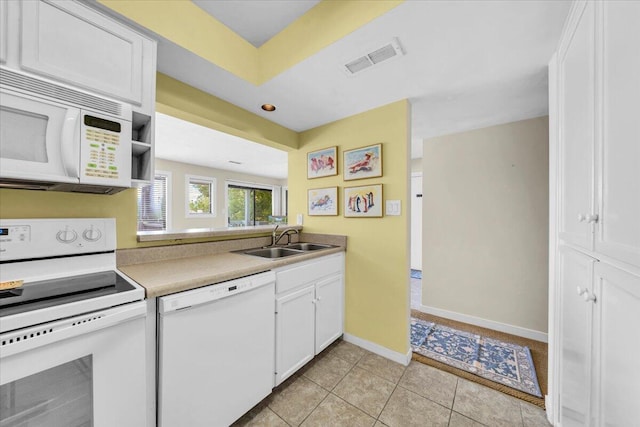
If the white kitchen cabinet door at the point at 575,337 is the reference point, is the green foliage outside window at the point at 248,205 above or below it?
above

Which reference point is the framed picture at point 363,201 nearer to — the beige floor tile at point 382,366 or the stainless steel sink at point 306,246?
the stainless steel sink at point 306,246

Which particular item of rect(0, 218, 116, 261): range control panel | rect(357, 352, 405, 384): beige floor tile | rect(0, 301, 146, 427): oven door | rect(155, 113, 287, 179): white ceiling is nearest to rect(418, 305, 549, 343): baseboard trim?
rect(357, 352, 405, 384): beige floor tile

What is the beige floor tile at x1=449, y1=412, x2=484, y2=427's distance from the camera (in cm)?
135

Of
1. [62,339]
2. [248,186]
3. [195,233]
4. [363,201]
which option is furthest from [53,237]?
[248,186]

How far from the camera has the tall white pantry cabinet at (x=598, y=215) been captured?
0.61 m

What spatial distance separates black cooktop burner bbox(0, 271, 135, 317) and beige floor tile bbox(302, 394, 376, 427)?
1.24 m

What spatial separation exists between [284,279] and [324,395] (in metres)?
0.81

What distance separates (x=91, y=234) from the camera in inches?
46.8

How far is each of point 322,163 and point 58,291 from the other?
1990mm

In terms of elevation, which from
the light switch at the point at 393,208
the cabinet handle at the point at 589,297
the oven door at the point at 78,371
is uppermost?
the light switch at the point at 393,208

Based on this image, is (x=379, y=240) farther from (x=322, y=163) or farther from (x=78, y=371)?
(x=78, y=371)

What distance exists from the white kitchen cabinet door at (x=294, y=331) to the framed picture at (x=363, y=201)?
2.59 feet

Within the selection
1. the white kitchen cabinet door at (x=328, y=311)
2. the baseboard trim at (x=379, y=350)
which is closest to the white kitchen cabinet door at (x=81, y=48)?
the white kitchen cabinet door at (x=328, y=311)

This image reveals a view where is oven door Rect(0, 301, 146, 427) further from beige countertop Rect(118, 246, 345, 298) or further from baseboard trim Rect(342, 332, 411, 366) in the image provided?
baseboard trim Rect(342, 332, 411, 366)
